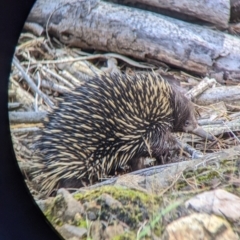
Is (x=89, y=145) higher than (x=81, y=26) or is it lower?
lower

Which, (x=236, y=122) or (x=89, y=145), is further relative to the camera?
(x=89, y=145)

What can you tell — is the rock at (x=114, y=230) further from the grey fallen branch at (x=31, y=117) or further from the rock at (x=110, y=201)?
the grey fallen branch at (x=31, y=117)

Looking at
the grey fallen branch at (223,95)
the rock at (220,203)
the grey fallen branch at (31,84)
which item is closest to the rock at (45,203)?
the grey fallen branch at (31,84)

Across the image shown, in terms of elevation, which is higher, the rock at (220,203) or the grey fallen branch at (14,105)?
the grey fallen branch at (14,105)

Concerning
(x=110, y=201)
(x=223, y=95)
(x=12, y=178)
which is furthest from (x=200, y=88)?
(x=12, y=178)

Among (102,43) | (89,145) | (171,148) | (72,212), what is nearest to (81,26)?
(102,43)

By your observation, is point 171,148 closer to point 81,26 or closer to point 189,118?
point 189,118

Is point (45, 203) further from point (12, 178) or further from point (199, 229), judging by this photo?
point (199, 229)

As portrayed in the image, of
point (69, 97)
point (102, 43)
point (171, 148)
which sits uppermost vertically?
point (102, 43)
